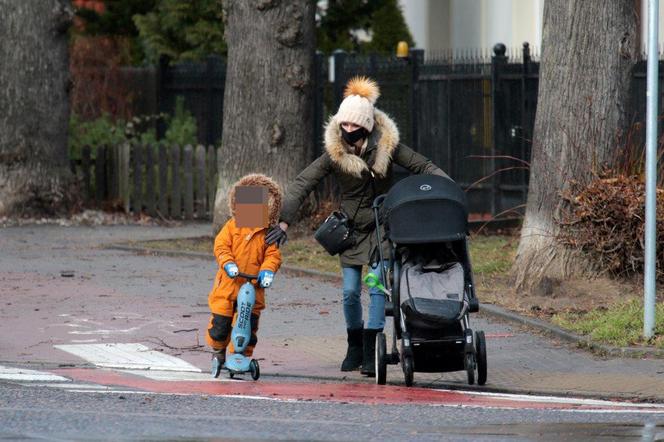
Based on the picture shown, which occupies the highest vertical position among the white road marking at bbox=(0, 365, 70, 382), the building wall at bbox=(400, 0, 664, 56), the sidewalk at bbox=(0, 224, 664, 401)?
the building wall at bbox=(400, 0, 664, 56)

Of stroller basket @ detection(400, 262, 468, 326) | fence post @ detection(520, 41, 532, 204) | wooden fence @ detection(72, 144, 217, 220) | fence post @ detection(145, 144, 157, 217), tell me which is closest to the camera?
stroller basket @ detection(400, 262, 468, 326)

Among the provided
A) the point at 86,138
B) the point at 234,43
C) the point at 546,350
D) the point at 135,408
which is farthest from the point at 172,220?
the point at 135,408

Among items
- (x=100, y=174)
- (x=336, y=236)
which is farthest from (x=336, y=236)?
(x=100, y=174)

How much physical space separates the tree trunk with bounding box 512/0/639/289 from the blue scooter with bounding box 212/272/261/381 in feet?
13.9

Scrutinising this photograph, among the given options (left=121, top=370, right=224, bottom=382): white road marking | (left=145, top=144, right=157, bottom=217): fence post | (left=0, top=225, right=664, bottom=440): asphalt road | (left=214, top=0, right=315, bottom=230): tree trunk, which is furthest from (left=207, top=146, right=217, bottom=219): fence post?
(left=121, top=370, right=224, bottom=382): white road marking

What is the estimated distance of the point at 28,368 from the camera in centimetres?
1059

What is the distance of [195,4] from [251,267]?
2095cm

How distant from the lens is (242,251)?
994cm

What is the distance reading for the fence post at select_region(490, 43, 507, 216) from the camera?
69.9ft

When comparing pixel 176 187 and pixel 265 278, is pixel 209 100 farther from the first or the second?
pixel 265 278

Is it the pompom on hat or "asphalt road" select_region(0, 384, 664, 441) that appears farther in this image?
the pompom on hat

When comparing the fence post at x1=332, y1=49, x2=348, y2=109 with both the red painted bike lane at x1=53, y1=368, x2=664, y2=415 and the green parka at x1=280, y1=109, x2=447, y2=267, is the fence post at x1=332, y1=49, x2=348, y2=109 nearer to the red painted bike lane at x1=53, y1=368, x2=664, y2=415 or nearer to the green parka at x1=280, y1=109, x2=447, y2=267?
the green parka at x1=280, y1=109, x2=447, y2=267

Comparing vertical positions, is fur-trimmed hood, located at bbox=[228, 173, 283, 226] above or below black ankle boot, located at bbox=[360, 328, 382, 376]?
above

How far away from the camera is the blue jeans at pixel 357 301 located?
33.8ft
